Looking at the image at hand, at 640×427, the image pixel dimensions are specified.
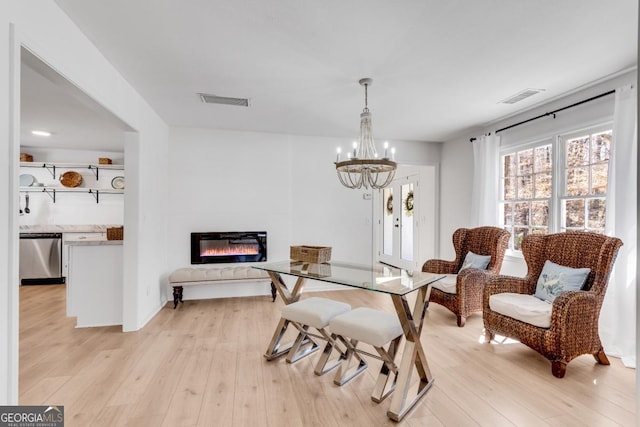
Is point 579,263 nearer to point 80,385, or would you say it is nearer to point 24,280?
point 80,385

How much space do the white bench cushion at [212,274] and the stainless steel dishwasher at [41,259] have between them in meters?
2.68

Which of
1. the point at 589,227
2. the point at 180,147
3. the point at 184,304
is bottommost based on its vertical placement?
the point at 184,304

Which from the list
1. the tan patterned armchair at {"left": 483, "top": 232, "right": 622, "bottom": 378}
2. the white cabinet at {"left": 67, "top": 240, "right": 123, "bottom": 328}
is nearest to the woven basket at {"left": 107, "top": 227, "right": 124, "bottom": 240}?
the white cabinet at {"left": 67, "top": 240, "right": 123, "bottom": 328}

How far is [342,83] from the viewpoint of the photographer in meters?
2.99

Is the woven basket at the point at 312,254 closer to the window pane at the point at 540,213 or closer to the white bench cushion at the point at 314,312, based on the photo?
the white bench cushion at the point at 314,312

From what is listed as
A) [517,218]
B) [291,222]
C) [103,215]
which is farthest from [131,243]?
[517,218]

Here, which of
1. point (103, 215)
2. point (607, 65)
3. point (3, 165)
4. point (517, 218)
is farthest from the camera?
point (103, 215)

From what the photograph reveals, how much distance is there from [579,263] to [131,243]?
4251 millimetres

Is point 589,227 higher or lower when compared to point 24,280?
higher

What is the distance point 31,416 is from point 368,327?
2.01 meters

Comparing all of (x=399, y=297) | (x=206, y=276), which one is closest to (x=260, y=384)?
(x=399, y=297)

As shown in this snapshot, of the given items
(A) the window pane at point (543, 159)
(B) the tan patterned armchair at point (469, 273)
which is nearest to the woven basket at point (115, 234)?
(B) the tan patterned armchair at point (469, 273)

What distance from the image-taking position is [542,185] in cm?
367

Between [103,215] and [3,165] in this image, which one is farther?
[103,215]
